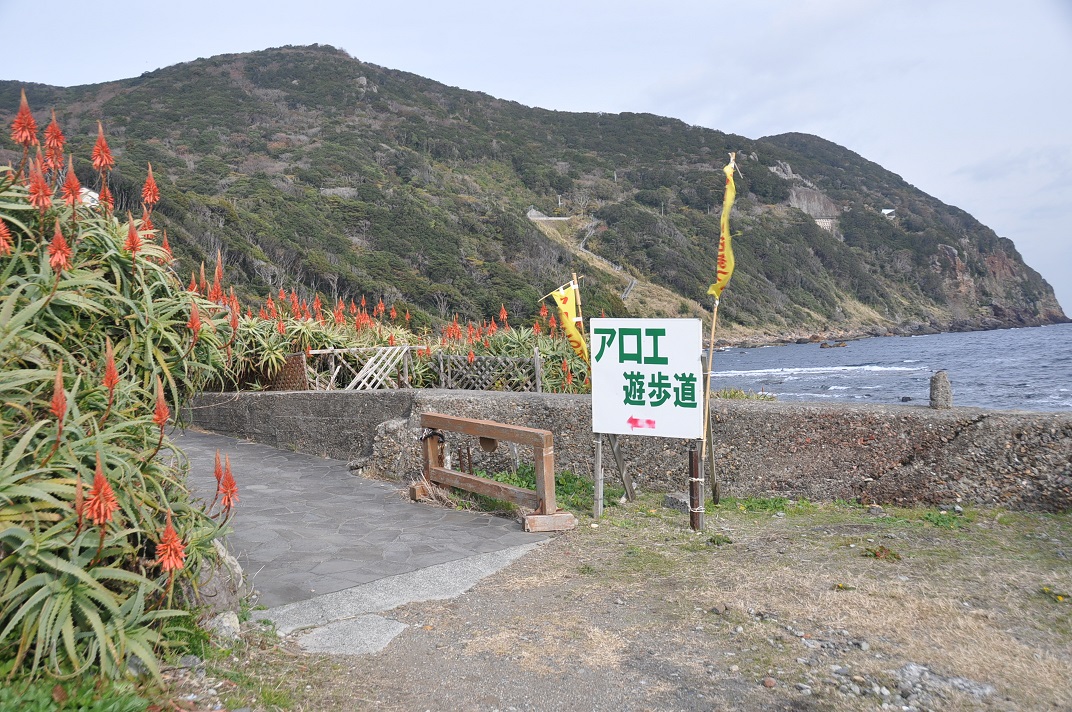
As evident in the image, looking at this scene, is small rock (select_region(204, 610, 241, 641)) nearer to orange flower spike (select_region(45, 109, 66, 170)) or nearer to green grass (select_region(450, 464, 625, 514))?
orange flower spike (select_region(45, 109, 66, 170))

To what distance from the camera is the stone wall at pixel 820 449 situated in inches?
203

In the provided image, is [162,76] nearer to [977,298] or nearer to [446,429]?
[446,429]

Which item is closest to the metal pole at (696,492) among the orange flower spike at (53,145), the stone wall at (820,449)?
the stone wall at (820,449)

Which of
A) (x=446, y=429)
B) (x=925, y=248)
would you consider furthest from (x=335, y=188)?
(x=925, y=248)

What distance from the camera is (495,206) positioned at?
5797 centimetres

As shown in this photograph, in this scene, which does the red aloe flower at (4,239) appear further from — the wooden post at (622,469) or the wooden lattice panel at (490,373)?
the wooden lattice panel at (490,373)

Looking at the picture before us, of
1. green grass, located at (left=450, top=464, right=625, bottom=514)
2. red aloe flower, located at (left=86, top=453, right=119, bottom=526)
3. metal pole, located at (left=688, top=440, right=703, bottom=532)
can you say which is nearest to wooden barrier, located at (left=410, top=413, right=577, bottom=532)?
green grass, located at (left=450, top=464, right=625, bottom=514)

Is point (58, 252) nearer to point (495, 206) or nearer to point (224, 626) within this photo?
point (224, 626)

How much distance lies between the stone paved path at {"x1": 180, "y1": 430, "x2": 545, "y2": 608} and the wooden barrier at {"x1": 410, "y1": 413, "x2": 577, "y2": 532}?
20 centimetres

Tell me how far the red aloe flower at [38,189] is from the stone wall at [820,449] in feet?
9.97

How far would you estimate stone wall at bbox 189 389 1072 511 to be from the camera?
515 centimetres

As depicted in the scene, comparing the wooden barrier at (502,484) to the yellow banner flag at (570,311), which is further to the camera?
the yellow banner flag at (570,311)

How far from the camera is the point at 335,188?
165ft

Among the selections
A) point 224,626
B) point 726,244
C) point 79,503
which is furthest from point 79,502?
point 726,244
